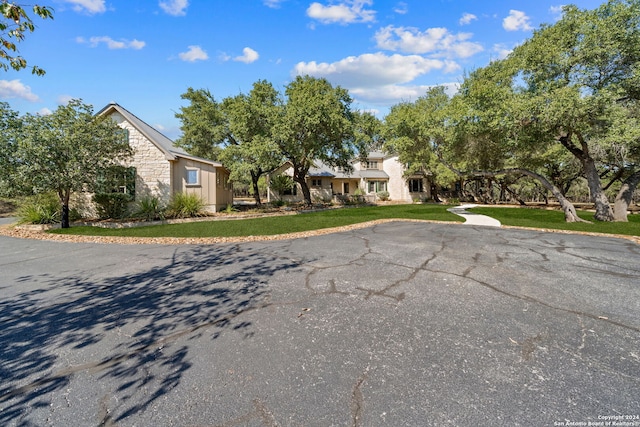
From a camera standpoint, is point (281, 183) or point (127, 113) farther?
point (281, 183)

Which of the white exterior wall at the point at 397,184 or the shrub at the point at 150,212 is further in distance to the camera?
the white exterior wall at the point at 397,184

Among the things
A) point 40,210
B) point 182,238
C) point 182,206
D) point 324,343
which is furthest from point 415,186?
point 324,343

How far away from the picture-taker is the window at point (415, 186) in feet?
107

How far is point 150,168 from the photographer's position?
15617mm

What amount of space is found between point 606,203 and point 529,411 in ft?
53.0

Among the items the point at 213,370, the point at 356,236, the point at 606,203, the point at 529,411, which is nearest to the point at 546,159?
the point at 606,203

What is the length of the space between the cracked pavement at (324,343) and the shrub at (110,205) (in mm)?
9805

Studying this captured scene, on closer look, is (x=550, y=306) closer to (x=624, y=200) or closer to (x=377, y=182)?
(x=624, y=200)

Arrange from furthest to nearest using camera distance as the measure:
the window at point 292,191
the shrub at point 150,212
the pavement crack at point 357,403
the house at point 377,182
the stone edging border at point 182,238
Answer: the house at point 377,182
the window at point 292,191
the shrub at point 150,212
the stone edging border at point 182,238
the pavement crack at point 357,403

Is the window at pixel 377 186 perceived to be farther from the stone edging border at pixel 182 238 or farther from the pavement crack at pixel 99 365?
the pavement crack at pixel 99 365

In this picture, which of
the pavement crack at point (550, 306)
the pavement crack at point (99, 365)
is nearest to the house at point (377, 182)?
the pavement crack at point (550, 306)

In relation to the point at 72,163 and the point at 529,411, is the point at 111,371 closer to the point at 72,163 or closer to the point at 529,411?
the point at 529,411

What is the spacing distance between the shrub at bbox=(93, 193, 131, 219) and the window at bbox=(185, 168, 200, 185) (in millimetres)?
3283

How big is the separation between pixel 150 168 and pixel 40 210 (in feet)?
16.4
